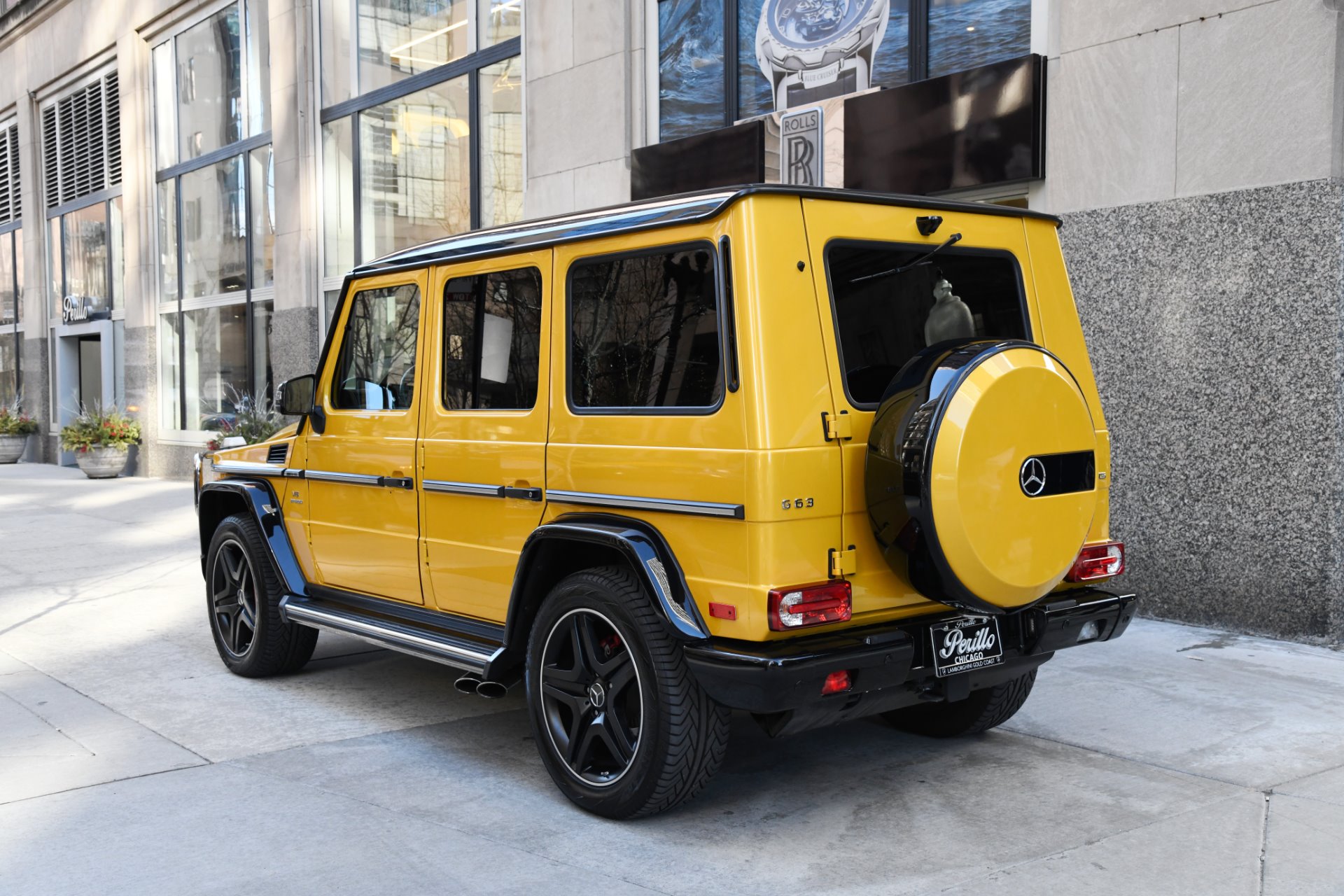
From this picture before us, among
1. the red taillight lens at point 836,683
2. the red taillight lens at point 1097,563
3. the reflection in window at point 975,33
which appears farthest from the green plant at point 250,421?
the red taillight lens at point 836,683

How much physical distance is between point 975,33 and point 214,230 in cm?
1375

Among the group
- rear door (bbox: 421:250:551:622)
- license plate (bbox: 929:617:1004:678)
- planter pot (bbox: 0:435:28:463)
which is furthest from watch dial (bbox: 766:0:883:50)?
planter pot (bbox: 0:435:28:463)

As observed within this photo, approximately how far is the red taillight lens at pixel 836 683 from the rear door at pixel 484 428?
1.37 meters

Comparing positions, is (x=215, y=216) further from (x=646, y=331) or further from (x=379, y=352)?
(x=646, y=331)

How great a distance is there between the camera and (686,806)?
4.41 m

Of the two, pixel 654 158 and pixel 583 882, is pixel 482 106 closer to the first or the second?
pixel 654 158

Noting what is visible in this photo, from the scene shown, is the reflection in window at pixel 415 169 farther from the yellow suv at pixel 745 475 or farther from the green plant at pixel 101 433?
the yellow suv at pixel 745 475

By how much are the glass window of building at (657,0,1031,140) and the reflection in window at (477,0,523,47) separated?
2.26m

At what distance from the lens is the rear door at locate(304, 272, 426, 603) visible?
17.7ft

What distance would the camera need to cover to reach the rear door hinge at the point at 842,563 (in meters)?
3.95

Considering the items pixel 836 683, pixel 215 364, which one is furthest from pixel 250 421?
pixel 836 683

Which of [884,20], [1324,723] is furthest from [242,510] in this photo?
[884,20]

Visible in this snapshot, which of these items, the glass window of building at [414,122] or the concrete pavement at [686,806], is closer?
the concrete pavement at [686,806]

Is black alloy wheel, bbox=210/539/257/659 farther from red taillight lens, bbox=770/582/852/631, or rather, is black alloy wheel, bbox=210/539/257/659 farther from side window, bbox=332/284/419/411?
red taillight lens, bbox=770/582/852/631
